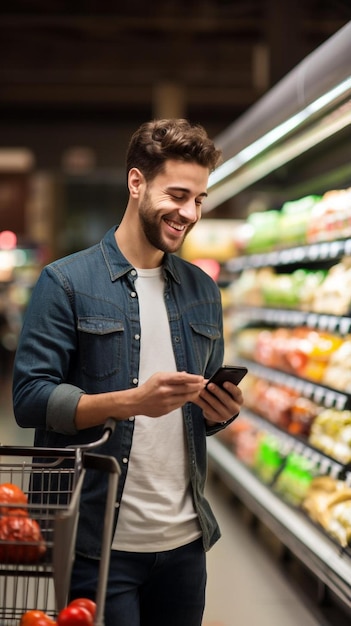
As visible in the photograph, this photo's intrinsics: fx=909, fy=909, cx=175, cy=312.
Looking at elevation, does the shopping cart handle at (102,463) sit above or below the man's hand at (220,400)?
below

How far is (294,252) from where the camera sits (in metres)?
5.88

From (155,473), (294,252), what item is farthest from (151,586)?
(294,252)

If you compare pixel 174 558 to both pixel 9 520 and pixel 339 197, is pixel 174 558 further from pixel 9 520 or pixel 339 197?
pixel 339 197

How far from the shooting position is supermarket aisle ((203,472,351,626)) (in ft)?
14.1

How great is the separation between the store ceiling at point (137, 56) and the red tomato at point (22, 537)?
8.48 m

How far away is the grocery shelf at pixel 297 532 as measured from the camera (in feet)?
13.2

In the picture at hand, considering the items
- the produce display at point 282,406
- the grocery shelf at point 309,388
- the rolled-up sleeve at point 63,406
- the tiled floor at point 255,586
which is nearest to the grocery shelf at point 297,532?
the tiled floor at point 255,586

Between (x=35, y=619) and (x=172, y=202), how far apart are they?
0.96 metres

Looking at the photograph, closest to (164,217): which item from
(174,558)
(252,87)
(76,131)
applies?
(174,558)

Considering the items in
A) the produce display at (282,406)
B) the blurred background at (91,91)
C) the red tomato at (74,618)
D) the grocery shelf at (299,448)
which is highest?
the blurred background at (91,91)

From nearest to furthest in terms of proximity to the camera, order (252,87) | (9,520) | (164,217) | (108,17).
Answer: (9,520) < (164,217) < (108,17) < (252,87)

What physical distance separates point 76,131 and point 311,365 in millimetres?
12101

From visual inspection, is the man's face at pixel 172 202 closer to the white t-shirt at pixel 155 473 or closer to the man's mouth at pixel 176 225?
the man's mouth at pixel 176 225

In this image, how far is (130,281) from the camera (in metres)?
2.21
